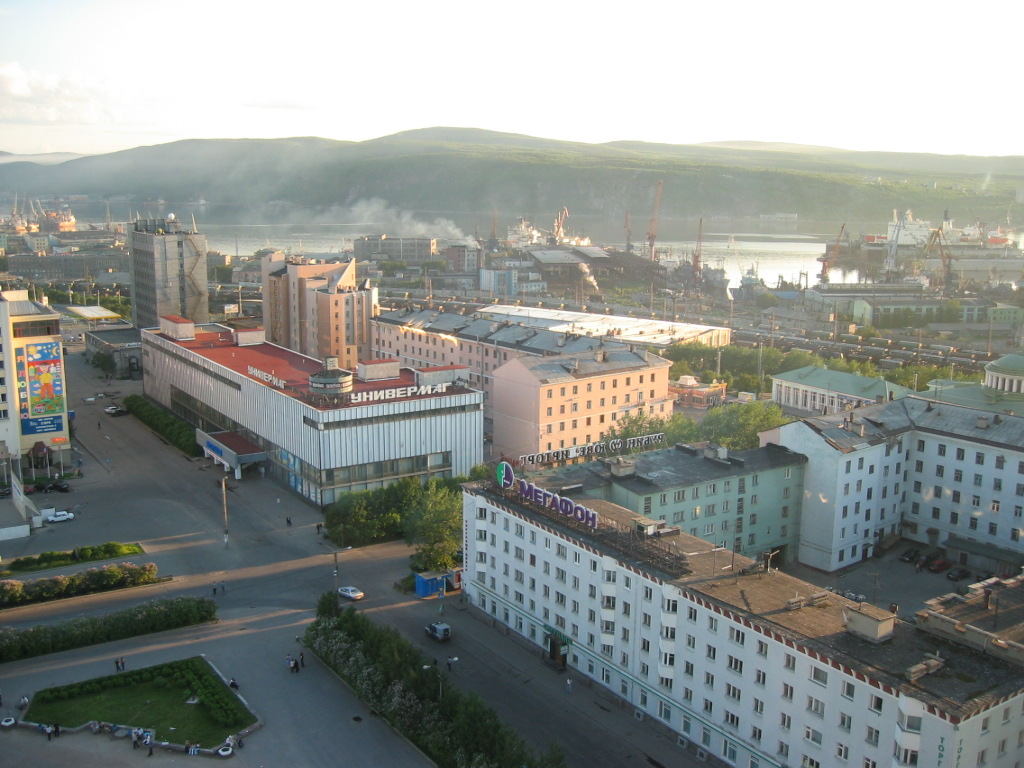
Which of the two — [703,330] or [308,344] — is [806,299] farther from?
[308,344]

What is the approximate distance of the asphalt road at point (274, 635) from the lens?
17703 mm

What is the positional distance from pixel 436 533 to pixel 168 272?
39.5m

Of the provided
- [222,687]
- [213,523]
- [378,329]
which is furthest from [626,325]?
[222,687]

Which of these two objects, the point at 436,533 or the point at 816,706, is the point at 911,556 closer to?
the point at 816,706

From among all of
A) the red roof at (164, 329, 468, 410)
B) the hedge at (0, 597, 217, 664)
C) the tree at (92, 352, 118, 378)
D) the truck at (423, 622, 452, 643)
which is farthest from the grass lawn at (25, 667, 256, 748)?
the tree at (92, 352, 118, 378)

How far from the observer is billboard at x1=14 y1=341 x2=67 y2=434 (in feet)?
118

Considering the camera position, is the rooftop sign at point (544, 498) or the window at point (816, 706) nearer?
the window at point (816, 706)

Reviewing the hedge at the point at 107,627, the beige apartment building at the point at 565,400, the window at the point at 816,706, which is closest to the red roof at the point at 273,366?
the beige apartment building at the point at 565,400

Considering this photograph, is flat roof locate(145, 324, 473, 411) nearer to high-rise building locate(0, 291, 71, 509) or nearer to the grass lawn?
high-rise building locate(0, 291, 71, 509)

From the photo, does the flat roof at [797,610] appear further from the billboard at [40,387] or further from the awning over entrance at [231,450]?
the billboard at [40,387]

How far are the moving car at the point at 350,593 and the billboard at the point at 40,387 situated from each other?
1834cm

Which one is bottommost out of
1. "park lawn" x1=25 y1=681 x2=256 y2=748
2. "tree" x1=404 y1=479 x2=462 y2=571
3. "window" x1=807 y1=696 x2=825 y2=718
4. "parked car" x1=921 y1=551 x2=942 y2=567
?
"park lawn" x1=25 y1=681 x2=256 y2=748

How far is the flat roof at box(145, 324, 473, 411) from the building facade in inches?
2.8

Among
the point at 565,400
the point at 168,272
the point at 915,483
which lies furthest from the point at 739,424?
the point at 168,272
